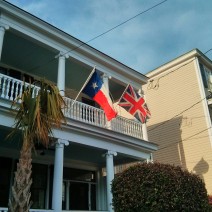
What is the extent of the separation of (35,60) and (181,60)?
980cm

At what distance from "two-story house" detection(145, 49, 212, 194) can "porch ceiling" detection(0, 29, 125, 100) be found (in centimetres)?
534

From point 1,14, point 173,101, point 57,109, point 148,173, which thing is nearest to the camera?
point 57,109

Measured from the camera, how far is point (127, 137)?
41.6ft

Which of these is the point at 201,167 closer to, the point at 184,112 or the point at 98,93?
the point at 184,112

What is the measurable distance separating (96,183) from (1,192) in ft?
16.6

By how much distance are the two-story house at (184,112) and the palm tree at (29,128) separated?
39.2 feet

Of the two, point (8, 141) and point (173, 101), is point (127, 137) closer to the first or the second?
point (8, 141)

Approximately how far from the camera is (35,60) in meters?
12.8

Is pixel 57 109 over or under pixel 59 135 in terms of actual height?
under

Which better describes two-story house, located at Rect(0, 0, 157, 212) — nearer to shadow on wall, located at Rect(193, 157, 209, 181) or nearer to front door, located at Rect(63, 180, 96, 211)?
front door, located at Rect(63, 180, 96, 211)

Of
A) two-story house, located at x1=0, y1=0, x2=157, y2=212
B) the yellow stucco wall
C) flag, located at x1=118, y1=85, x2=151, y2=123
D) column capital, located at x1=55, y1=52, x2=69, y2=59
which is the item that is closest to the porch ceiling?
two-story house, located at x1=0, y1=0, x2=157, y2=212

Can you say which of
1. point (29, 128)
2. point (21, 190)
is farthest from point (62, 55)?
point (21, 190)

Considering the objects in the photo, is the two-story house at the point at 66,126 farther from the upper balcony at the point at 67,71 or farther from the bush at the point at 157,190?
the bush at the point at 157,190

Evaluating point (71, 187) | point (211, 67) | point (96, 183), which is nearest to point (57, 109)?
point (71, 187)
